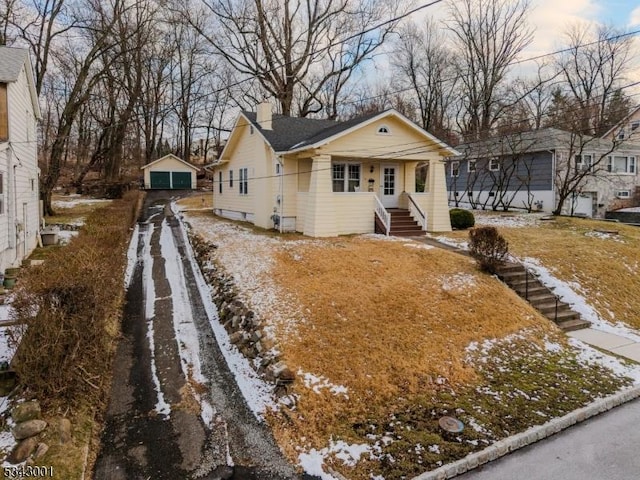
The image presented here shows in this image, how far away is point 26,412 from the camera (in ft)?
16.2

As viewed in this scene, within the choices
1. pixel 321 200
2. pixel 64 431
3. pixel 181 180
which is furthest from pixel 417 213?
pixel 181 180

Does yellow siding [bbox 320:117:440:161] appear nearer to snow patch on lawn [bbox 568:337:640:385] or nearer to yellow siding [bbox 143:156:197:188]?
snow patch on lawn [bbox 568:337:640:385]

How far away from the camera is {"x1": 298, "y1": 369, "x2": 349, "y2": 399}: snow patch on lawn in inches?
262

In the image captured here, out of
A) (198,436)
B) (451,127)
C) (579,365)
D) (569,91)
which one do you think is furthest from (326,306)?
(569,91)

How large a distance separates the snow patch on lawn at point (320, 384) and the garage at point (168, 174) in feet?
117

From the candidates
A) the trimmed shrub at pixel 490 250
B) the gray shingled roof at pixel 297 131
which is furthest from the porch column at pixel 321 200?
the trimmed shrub at pixel 490 250

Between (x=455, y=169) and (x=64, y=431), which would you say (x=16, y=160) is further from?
(x=455, y=169)

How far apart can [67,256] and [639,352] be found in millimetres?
12127

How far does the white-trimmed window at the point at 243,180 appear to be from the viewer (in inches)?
800

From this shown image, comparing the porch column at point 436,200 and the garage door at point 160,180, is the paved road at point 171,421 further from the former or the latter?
the garage door at point 160,180

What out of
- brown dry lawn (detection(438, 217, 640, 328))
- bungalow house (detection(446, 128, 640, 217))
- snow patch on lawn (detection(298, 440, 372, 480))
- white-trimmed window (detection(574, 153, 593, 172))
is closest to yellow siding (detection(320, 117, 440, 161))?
brown dry lawn (detection(438, 217, 640, 328))

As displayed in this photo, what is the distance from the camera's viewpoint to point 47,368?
5324mm

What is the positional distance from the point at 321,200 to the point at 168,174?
91.7 ft

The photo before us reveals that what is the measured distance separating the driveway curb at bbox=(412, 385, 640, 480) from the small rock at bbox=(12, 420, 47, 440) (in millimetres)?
4538
